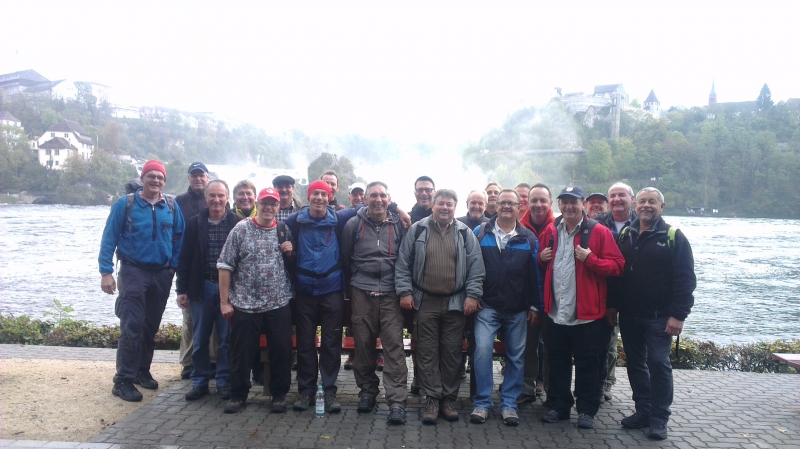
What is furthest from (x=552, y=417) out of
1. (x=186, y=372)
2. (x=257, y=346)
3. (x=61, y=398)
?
(x=61, y=398)

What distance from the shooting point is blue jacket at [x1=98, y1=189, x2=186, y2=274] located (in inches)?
195

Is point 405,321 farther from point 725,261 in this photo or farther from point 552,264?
point 725,261

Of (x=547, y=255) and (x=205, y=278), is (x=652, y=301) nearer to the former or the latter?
(x=547, y=255)

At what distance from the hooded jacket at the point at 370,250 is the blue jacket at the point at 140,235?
5.86 ft

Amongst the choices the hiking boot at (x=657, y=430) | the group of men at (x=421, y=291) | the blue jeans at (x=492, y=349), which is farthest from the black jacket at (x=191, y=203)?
the hiking boot at (x=657, y=430)

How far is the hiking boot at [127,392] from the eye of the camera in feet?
16.0

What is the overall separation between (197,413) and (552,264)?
345 cm

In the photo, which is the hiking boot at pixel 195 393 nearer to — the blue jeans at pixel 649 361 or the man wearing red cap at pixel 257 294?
the man wearing red cap at pixel 257 294

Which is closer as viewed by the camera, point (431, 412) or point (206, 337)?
point (431, 412)

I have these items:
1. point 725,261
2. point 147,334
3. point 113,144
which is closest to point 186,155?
point 113,144

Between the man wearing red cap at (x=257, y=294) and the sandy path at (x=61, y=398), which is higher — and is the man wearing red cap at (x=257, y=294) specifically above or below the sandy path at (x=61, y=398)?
above

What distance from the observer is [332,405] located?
4.75 m

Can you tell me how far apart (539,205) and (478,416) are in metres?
2.07

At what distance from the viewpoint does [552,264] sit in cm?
467
